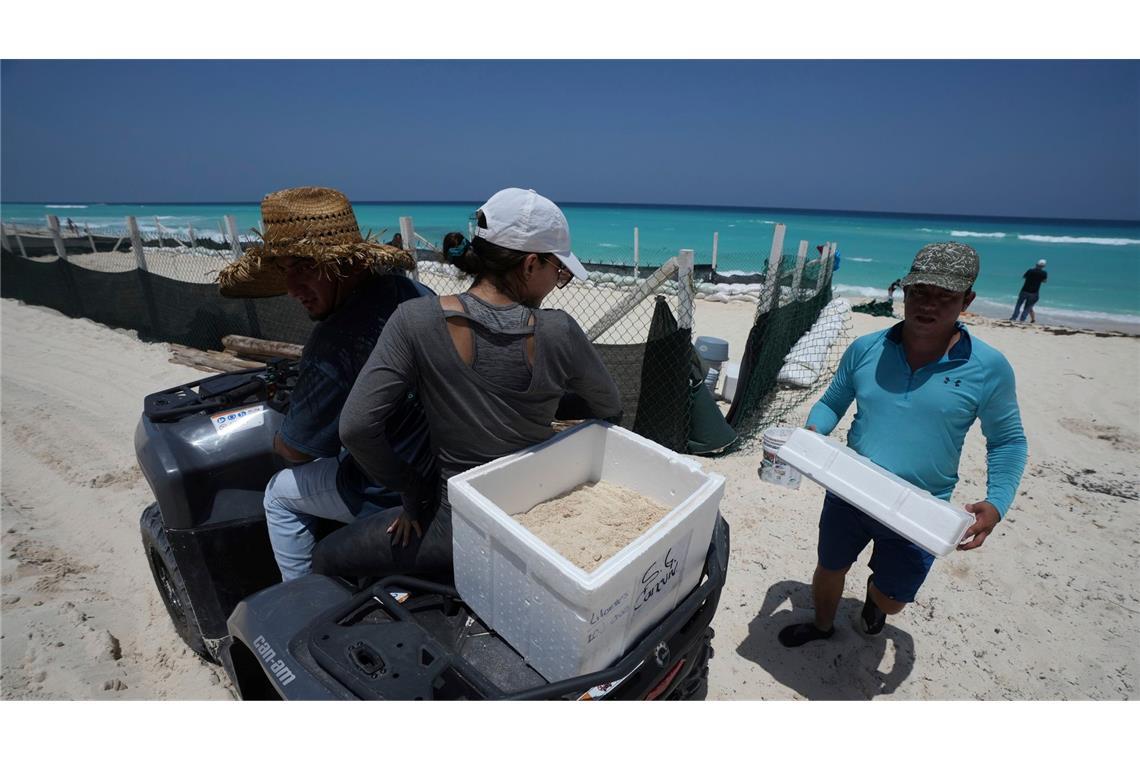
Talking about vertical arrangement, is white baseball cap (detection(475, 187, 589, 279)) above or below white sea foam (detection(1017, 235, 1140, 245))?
above

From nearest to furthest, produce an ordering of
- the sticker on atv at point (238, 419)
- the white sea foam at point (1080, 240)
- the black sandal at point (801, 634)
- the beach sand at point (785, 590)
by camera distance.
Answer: the sticker on atv at point (238, 419) < the beach sand at point (785, 590) < the black sandal at point (801, 634) < the white sea foam at point (1080, 240)

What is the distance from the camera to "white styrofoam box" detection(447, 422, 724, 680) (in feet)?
→ 4.03

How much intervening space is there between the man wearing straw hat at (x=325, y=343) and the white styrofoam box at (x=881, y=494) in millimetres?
1557

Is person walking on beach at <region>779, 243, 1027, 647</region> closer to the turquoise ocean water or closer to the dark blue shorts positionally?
the dark blue shorts

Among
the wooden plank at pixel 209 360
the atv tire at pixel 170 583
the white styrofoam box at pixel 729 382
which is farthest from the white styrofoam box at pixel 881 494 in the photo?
the wooden plank at pixel 209 360

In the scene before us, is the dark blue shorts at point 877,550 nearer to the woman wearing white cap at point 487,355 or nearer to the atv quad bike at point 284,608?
the atv quad bike at point 284,608

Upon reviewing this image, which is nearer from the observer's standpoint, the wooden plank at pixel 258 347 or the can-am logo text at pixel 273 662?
the can-am logo text at pixel 273 662

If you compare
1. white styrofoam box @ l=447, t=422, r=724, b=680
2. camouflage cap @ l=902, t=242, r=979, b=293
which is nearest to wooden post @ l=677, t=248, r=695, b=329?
camouflage cap @ l=902, t=242, r=979, b=293

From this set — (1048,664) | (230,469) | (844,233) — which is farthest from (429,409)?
(844,233)

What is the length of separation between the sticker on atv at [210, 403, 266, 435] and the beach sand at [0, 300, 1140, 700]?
1.28 m

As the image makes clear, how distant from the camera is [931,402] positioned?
2.13 m

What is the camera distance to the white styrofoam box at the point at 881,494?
1.84 m

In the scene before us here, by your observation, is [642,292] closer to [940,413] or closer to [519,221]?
[940,413]

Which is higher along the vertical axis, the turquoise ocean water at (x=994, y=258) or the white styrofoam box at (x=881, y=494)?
the white styrofoam box at (x=881, y=494)
